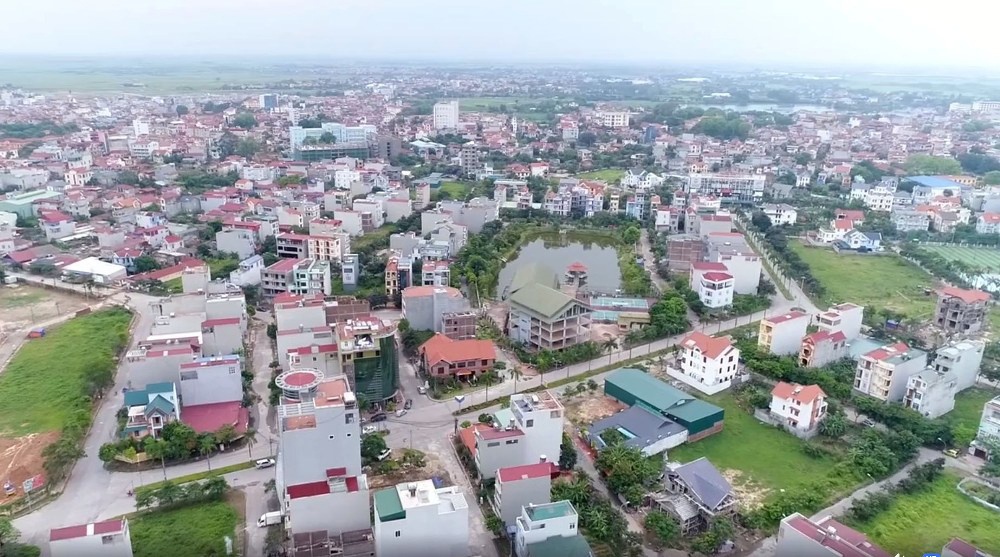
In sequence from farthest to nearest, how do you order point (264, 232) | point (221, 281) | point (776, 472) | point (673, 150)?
point (673, 150) < point (264, 232) < point (221, 281) < point (776, 472)

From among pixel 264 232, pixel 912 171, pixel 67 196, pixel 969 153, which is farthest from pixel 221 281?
pixel 969 153

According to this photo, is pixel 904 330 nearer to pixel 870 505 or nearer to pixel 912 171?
pixel 870 505

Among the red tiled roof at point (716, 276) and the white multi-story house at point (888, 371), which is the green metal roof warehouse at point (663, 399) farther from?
the red tiled roof at point (716, 276)

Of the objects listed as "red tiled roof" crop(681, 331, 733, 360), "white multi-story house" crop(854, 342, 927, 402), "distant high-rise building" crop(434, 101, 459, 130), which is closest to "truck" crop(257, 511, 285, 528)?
"red tiled roof" crop(681, 331, 733, 360)

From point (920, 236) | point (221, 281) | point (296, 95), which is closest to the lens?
point (221, 281)

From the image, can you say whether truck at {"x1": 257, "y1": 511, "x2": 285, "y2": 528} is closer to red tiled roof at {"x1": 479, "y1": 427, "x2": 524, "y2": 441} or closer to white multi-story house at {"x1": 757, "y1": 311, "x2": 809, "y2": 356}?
red tiled roof at {"x1": 479, "y1": 427, "x2": 524, "y2": 441}

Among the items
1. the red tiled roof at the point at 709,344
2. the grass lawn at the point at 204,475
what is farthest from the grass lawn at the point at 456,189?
the grass lawn at the point at 204,475

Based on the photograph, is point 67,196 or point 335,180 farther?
point 335,180
